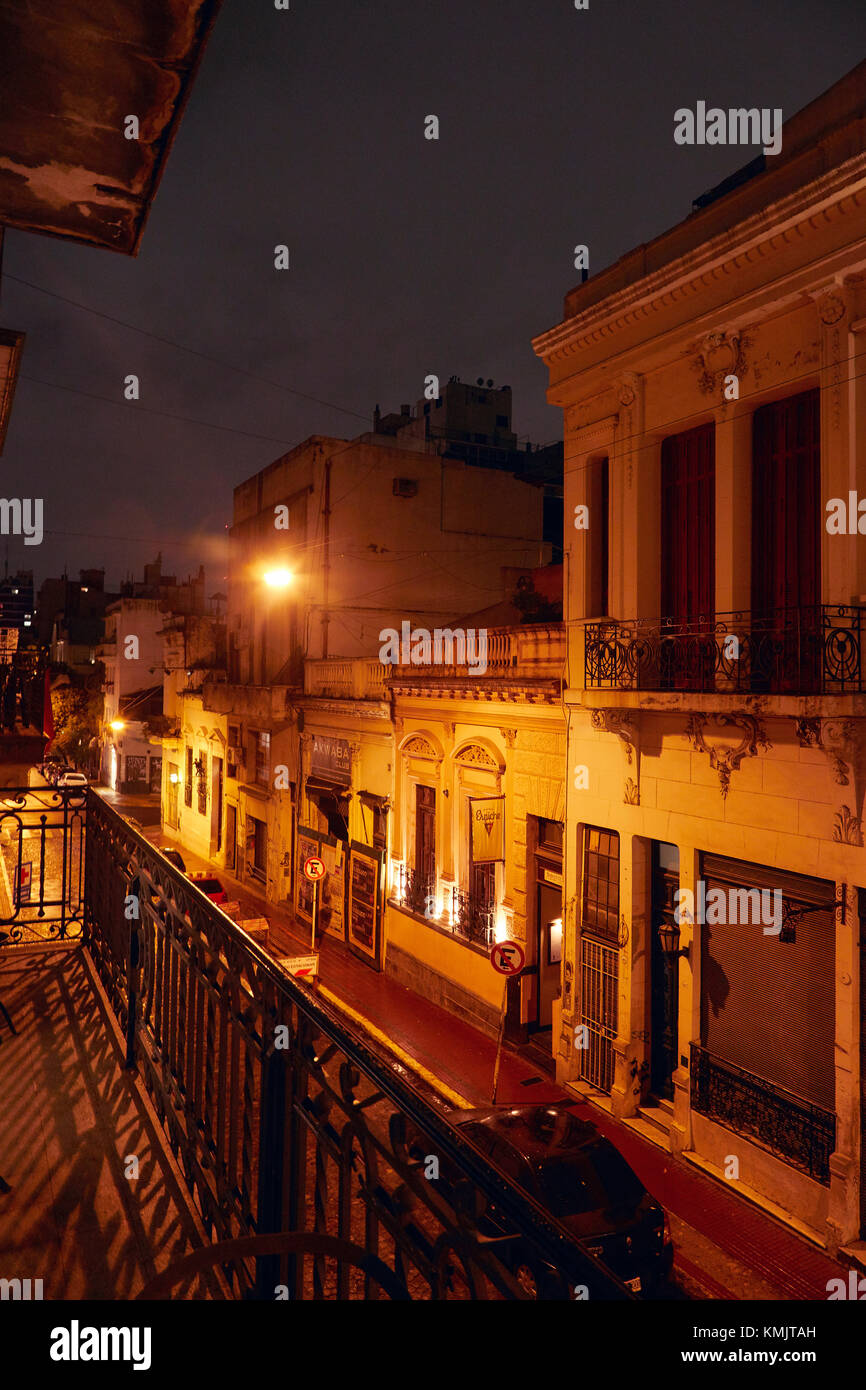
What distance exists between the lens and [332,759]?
2455 cm

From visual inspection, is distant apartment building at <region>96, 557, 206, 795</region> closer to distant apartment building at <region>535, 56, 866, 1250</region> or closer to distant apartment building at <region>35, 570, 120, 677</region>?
distant apartment building at <region>35, 570, 120, 677</region>

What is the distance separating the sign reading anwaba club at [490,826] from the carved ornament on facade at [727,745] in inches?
212

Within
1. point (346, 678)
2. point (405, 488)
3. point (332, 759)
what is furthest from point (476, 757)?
point (405, 488)

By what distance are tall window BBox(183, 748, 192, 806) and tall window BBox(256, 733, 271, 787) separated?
29.6 ft

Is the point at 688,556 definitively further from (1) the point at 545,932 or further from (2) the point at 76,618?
(2) the point at 76,618

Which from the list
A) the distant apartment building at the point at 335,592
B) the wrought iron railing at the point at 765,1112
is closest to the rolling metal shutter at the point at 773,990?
the wrought iron railing at the point at 765,1112

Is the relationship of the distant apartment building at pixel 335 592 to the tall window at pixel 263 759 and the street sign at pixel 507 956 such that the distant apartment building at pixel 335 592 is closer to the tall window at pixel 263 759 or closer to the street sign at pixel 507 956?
the tall window at pixel 263 759

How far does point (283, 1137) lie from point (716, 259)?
12.9m

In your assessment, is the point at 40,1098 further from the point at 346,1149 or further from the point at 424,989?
the point at 424,989

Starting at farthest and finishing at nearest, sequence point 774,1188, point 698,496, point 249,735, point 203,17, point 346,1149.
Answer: point 249,735
point 698,496
point 774,1188
point 346,1149
point 203,17
